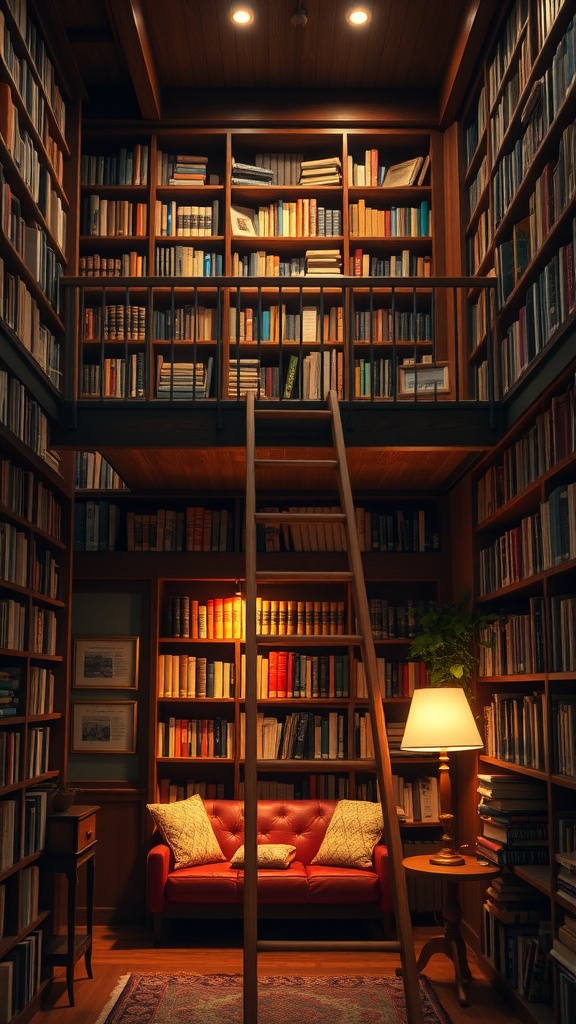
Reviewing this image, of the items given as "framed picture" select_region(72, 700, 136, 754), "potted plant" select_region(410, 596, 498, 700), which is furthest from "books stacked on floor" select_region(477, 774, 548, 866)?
"framed picture" select_region(72, 700, 136, 754)

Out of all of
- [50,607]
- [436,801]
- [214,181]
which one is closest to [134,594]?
[50,607]

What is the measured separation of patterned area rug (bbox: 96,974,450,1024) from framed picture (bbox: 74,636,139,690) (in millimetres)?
1813

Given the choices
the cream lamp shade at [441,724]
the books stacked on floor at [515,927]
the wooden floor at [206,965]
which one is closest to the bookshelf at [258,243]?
the cream lamp shade at [441,724]

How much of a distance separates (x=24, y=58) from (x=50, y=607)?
2561 millimetres

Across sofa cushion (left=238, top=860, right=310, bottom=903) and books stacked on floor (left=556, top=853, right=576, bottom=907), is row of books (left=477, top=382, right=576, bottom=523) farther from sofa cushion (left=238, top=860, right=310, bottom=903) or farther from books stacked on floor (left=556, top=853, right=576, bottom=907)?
sofa cushion (left=238, top=860, right=310, bottom=903)

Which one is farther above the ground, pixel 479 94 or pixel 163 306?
pixel 479 94

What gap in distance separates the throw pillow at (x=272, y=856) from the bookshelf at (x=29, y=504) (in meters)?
1.11

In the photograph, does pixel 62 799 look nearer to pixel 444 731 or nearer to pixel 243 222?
pixel 444 731

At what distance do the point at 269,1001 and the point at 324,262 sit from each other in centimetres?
399

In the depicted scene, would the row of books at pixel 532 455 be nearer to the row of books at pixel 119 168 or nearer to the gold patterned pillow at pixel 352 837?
the gold patterned pillow at pixel 352 837

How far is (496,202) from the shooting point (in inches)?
199

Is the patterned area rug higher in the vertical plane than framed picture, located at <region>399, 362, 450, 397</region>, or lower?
lower

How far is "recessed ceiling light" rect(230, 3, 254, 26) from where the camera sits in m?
5.51

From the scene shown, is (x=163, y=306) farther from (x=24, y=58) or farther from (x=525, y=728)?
(x=525, y=728)
